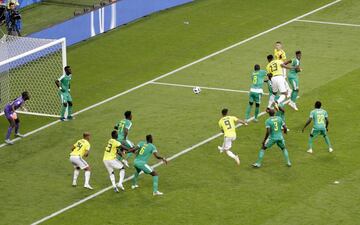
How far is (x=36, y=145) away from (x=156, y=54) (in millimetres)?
11499

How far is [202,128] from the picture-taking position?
3881cm

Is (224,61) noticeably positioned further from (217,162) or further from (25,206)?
(25,206)

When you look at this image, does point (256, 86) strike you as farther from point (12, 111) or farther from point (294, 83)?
point (12, 111)

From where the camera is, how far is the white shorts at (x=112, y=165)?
33.1m

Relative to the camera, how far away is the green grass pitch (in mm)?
31922

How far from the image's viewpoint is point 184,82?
44156 mm

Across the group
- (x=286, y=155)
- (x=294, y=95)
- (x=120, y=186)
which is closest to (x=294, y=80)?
(x=294, y=95)

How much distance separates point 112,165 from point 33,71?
12.3 m

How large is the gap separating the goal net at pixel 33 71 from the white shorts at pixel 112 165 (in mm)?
7705

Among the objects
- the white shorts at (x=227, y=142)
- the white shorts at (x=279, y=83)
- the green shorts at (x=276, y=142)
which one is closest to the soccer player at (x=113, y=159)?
the white shorts at (x=227, y=142)

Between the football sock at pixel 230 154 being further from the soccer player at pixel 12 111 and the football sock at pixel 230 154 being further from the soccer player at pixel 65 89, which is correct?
the soccer player at pixel 12 111

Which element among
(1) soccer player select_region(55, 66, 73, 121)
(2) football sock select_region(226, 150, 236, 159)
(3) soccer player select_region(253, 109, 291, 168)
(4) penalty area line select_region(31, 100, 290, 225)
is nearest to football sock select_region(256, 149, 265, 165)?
(3) soccer player select_region(253, 109, 291, 168)


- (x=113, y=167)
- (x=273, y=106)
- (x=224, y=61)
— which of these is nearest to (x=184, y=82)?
(x=224, y=61)

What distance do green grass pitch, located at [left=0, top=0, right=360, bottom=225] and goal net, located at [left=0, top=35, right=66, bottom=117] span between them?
100 centimetres
